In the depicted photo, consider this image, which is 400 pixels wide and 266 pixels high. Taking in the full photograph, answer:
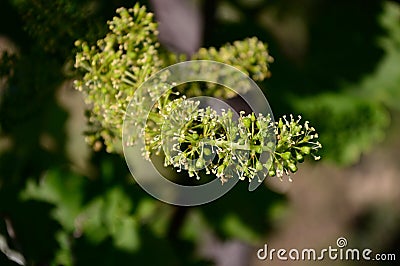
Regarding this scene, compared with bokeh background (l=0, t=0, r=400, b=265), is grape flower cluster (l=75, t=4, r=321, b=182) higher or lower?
lower

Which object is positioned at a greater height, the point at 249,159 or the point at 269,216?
the point at 269,216

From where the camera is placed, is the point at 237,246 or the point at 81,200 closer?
the point at 81,200

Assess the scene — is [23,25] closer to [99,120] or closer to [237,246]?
[99,120]

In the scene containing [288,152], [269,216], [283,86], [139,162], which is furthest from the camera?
[269,216]

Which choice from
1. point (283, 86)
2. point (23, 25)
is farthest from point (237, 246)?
point (23, 25)

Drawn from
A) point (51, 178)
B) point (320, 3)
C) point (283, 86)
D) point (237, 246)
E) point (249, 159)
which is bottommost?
point (249, 159)

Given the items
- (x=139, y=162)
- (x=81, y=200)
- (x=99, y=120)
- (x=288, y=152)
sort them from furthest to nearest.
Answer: (x=81, y=200), (x=139, y=162), (x=99, y=120), (x=288, y=152)

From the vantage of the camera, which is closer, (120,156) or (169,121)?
(169,121)

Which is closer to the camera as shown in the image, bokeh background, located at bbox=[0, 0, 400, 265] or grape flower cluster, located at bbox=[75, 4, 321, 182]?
grape flower cluster, located at bbox=[75, 4, 321, 182]
